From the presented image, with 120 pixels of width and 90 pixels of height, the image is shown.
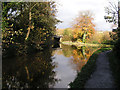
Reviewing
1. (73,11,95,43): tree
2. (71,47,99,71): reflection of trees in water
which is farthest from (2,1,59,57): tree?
(73,11,95,43): tree

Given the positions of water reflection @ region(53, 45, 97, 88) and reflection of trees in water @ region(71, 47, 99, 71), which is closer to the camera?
water reflection @ region(53, 45, 97, 88)

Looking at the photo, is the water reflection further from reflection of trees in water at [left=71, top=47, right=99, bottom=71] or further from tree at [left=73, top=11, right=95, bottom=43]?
tree at [left=73, top=11, right=95, bottom=43]

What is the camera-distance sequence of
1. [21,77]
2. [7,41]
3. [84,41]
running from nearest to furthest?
[21,77] < [7,41] < [84,41]

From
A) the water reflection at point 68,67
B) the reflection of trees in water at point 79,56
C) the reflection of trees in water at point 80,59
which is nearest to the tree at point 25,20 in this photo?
the water reflection at point 68,67

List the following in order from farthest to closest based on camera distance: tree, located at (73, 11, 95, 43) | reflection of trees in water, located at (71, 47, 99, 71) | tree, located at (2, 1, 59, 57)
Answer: tree, located at (73, 11, 95, 43)
tree, located at (2, 1, 59, 57)
reflection of trees in water, located at (71, 47, 99, 71)

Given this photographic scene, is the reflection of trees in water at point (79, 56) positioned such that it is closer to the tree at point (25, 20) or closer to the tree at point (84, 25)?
the tree at point (25, 20)

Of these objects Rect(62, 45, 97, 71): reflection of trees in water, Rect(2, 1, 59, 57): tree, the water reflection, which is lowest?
the water reflection

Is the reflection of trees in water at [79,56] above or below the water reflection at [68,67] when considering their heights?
above

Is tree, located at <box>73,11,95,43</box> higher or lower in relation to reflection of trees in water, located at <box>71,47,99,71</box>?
higher

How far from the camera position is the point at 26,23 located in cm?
1647

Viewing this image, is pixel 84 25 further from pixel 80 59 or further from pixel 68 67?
pixel 68 67

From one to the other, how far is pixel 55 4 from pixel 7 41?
893 centimetres

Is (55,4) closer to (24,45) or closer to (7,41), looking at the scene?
(24,45)

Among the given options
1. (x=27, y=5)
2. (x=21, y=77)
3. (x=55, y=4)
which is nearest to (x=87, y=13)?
(x=55, y=4)
